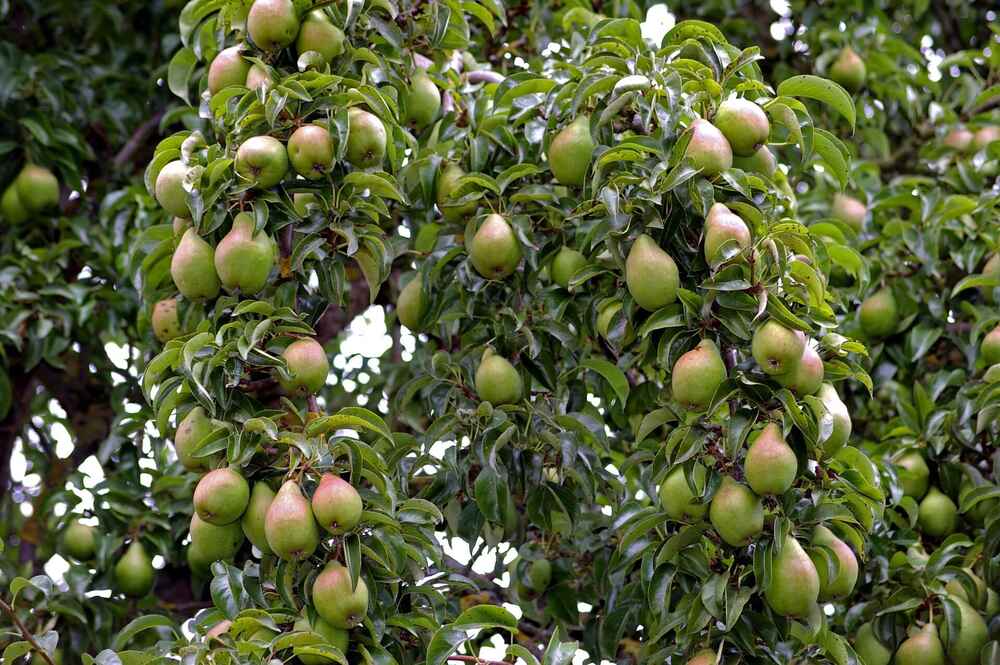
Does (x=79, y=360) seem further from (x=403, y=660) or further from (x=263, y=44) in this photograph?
(x=403, y=660)

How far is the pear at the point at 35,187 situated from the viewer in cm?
367

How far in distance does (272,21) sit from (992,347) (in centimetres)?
164

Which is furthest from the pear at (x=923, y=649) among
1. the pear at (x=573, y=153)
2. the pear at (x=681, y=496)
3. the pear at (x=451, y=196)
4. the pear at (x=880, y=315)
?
the pear at (x=451, y=196)

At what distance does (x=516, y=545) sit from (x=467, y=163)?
0.82 meters

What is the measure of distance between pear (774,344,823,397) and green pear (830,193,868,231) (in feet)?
4.62

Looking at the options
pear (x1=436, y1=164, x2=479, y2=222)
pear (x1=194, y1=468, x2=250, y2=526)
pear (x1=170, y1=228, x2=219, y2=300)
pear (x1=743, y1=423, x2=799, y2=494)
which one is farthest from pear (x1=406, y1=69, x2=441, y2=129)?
pear (x1=743, y1=423, x2=799, y2=494)

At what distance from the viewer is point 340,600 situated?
2152mm

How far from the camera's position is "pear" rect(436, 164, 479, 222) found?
268cm

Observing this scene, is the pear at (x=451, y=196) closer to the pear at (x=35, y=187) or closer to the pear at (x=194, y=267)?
the pear at (x=194, y=267)

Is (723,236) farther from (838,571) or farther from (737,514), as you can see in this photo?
(838,571)

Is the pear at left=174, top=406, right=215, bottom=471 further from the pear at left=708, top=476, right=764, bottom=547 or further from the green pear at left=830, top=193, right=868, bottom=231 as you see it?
the green pear at left=830, top=193, right=868, bottom=231

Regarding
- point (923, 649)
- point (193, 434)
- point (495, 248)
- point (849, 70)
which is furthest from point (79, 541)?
point (849, 70)

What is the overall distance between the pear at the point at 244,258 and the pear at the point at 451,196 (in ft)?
1.42

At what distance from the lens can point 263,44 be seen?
256 cm
